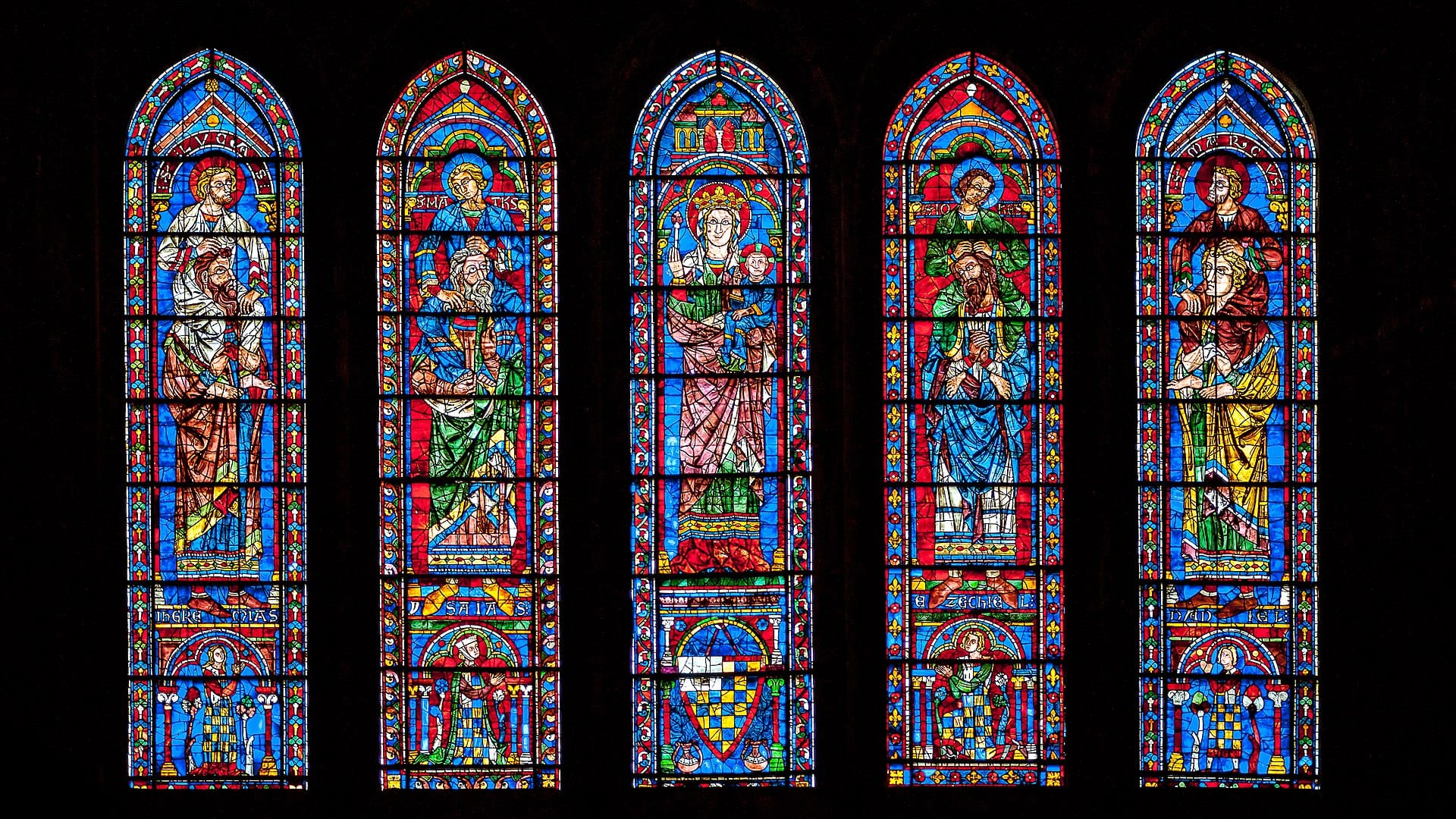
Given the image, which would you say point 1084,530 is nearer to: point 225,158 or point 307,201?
point 307,201

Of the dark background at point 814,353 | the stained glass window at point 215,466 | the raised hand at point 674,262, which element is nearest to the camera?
the dark background at point 814,353

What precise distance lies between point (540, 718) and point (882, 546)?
1615mm

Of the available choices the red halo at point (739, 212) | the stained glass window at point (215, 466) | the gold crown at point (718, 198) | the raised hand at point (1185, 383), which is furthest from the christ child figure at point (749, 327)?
the stained glass window at point (215, 466)

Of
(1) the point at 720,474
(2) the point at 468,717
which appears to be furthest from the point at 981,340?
(2) the point at 468,717

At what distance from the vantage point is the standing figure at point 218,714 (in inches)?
237

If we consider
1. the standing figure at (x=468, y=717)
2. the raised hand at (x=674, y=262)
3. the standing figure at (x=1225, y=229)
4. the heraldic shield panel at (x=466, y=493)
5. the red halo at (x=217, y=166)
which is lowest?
the standing figure at (x=468, y=717)

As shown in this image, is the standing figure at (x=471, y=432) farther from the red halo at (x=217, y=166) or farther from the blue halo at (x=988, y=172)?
the blue halo at (x=988, y=172)

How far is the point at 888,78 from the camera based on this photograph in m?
6.20

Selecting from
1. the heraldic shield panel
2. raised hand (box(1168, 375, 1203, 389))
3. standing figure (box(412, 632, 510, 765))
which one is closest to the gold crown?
→ the heraldic shield panel

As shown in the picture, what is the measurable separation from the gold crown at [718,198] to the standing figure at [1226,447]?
1950mm

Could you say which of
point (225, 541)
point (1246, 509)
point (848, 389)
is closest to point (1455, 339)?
point (1246, 509)

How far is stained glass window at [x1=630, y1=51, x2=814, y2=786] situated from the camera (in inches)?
239

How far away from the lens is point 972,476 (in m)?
6.12

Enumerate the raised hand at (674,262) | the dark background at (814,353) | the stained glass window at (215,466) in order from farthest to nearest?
the raised hand at (674,262), the stained glass window at (215,466), the dark background at (814,353)
